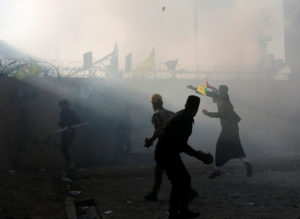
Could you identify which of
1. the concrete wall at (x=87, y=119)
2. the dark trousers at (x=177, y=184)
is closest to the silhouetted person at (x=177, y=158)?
the dark trousers at (x=177, y=184)


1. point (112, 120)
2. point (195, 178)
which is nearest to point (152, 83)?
point (112, 120)

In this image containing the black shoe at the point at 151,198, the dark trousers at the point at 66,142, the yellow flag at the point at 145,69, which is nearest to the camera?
the black shoe at the point at 151,198

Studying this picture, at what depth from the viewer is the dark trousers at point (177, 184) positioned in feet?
12.5

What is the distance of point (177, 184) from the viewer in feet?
12.6

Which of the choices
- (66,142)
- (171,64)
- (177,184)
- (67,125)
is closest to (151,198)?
(177,184)

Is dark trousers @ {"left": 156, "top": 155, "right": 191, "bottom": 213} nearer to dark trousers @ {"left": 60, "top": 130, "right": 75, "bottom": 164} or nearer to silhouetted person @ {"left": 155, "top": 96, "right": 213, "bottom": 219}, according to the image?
silhouetted person @ {"left": 155, "top": 96, "right": 213, "bottom": 219}

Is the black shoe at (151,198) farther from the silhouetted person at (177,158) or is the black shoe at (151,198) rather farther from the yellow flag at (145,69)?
the yellow flag at (145,69)

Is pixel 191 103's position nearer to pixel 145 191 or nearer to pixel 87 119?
pixel 145 191

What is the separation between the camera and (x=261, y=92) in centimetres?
1548

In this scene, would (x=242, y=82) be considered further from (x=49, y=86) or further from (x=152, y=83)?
(x=49, y=86)

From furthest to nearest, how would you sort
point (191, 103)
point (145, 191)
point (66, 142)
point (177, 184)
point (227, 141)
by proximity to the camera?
point (66, 142) < point (227, 141) < point (145, 191) < point (191, 103) < point (177, 184)

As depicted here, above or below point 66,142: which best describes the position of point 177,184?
above

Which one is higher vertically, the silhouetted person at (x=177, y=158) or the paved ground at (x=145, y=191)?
the silhouetted person at (x=177, y=158)

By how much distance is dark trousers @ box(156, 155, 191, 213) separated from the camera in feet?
12.5
